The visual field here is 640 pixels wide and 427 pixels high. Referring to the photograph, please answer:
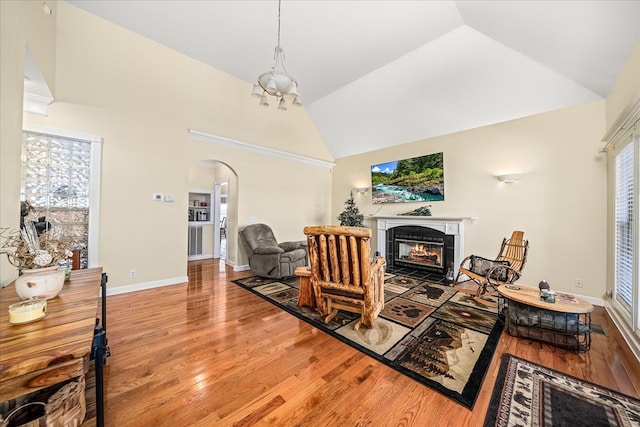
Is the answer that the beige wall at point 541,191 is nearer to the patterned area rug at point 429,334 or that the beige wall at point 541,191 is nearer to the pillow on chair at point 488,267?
the pillow on chair at point 488,267

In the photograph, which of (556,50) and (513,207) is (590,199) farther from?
(556,50)

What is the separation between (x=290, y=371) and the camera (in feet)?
6.36

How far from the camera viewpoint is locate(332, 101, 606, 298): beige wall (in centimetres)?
348

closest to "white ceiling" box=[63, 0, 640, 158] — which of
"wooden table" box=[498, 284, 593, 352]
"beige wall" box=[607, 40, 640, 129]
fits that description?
"beige wall" box=[607, 40, 640, 129]

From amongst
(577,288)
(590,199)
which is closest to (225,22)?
(590,199)

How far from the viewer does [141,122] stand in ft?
12.9

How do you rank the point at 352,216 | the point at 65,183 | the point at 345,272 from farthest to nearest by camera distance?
1. the point at 352,216
2. the point at 65,183
3. the point at 345,272

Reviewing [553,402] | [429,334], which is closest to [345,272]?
[429,334]

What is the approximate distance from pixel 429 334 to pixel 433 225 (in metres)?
3.00

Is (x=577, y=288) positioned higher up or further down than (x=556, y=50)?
further down

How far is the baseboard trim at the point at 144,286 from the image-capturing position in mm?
3648

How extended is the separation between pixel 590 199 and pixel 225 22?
19.5 ft

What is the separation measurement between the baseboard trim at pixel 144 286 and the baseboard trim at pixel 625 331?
19.2 ft

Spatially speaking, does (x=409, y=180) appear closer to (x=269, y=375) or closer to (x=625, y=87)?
(x=625, y=87)
